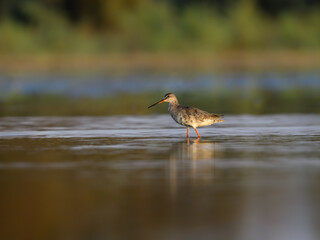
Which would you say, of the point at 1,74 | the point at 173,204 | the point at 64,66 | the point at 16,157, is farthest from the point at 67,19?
the point at 173,204

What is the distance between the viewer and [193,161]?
32.5 ft

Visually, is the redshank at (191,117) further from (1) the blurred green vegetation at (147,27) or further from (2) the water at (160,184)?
(1) the blurred green vegetation at (147,27)

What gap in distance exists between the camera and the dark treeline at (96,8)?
47594 millimetres

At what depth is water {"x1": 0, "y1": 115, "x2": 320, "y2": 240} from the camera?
6.54 m

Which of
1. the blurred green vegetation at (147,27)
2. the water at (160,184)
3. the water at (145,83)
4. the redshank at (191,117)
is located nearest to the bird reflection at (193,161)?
the water at (160,184)

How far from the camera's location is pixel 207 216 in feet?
22.5

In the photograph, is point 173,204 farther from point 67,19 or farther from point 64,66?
point 67,19

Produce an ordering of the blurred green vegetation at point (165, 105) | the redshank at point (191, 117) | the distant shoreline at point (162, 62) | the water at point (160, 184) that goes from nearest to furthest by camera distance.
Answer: the water at point (160, 184) < the redshank at point (191, 117) < the blurred green vegetation at point (165, 105) < the distant shoreline at point (162, 62)

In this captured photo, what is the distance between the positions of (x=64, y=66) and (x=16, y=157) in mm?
31461

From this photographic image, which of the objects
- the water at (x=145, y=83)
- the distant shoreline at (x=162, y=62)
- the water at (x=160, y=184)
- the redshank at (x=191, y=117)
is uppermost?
the distant shoreline at (x=162, y=62)

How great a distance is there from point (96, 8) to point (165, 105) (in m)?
30.2

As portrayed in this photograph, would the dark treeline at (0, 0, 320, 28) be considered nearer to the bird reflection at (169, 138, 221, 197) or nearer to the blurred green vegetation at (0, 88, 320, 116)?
the blurred green vegetation at (0, 88, 320, 116)

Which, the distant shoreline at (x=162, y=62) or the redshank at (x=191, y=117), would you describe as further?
the distant shoreline at (x=162, y=62)

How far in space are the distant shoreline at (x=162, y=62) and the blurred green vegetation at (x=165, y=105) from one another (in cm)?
1473
